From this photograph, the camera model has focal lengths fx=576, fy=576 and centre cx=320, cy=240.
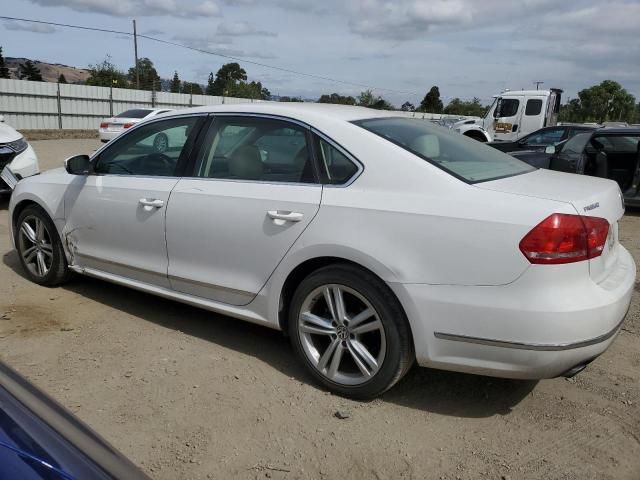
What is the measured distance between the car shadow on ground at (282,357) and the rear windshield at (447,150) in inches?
48.4

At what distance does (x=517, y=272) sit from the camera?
2.59 metres

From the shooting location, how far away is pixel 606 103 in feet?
157

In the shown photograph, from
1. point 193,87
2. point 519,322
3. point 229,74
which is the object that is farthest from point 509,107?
point 229,74

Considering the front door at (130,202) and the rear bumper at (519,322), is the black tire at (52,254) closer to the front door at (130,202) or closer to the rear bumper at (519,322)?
the front door at (130,202)

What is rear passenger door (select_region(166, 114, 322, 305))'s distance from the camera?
3262 millimetres

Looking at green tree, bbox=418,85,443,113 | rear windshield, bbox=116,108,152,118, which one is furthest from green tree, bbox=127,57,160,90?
rear windshield, bbox=116,108,152,118

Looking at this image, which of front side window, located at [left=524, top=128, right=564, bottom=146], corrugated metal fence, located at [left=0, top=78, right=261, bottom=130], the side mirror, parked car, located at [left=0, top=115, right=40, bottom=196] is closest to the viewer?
the side mirror

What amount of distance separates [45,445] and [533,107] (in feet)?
65.3

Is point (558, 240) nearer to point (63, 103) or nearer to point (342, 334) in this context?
point (342, 334)

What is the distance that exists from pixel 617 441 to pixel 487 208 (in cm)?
133

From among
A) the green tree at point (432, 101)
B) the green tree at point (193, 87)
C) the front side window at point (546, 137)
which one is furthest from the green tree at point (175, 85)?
the front side window at point (546, 137)

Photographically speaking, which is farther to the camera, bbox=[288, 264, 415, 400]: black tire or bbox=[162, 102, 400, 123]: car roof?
bbox=[162, 102, 400, 123]: car roof

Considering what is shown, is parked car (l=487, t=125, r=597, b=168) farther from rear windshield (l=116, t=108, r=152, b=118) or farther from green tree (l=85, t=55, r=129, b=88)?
green tree (l=85, t=55, r=129, b=88)

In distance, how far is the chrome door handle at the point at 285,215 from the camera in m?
3.17
